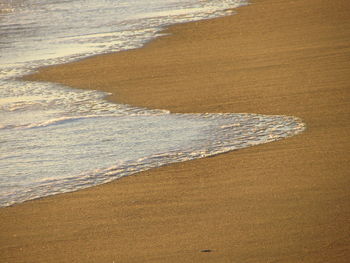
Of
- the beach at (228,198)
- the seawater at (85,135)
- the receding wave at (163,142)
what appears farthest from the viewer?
the seawater at (85,135)

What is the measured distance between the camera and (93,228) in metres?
5.15

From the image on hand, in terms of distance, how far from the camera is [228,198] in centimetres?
544

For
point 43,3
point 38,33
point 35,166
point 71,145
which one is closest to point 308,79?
point 71,145

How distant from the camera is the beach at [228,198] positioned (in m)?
4.68

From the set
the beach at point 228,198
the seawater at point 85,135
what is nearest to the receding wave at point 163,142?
the seawater at point 85,135

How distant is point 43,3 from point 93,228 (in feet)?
65.7

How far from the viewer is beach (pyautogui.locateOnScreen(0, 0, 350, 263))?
15.4 feet

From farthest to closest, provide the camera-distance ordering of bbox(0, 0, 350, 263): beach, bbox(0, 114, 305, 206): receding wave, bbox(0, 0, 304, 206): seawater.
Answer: bbox(0, 0, 304, 206): seawater < bbox(0, 114, 305, 206): receding wave < bbox(0, 0, 350, 263): beach

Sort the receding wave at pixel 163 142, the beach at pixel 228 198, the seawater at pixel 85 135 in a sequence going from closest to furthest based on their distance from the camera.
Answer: the beach at pixel 228 198
the receding wave at pixel 163 142
the seawater at pixel 85 135

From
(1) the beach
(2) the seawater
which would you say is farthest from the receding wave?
(1) the beach

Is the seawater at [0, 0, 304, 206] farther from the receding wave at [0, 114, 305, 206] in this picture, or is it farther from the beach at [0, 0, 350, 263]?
the beach at [0, 0, 350, 263]

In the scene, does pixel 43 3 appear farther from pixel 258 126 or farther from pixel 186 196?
pixel 186 196

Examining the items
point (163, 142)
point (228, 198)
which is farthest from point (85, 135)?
point (228, 198)

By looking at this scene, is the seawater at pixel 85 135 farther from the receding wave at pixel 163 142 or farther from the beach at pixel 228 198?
the beach at pixel 228 198
